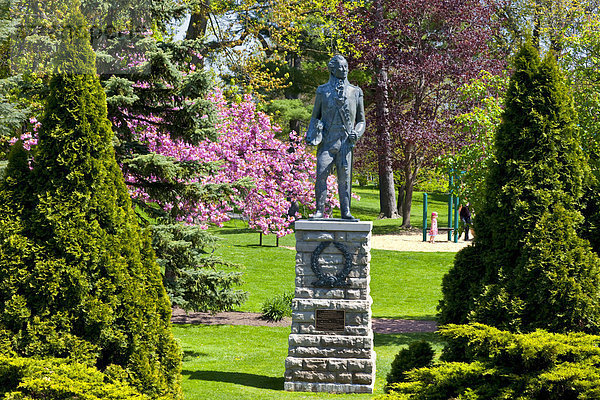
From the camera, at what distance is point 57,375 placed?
5.35 m

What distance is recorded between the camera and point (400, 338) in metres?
13.4

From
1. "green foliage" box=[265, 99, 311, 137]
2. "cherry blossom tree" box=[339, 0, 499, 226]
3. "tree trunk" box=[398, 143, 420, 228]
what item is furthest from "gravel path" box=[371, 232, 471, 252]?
"green foliage" box=[265, 99, 311, 137]

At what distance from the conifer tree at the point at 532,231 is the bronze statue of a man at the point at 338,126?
3.13 meters

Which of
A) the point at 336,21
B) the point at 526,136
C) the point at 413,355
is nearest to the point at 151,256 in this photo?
the point at 413,355

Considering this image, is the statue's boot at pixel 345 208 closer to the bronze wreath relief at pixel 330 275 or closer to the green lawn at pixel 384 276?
the bronze wreath relief at pixel 330 275

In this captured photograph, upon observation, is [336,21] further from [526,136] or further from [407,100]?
[526,136]

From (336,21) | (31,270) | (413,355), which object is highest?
Answer: (336,21)

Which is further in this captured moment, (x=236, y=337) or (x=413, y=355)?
(x=236, y=337)

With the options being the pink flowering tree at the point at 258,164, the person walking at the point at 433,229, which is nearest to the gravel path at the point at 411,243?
the person walking at the point at 433,229

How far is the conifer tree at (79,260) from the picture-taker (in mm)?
5664

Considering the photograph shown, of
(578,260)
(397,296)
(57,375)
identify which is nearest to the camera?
(57,375)

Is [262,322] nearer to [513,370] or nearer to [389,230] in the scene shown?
[513,370]

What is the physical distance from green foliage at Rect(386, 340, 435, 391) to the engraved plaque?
257 cm

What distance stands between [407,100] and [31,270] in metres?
25.5
